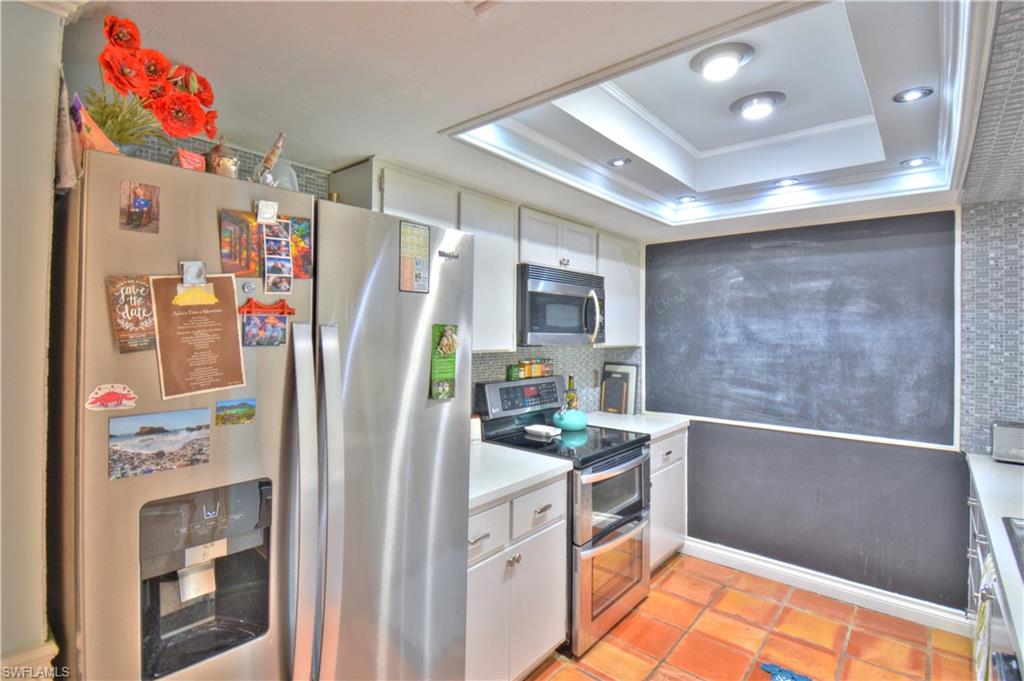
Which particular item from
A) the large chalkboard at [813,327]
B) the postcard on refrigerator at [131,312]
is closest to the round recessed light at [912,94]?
the large chalkboard at [813,327]

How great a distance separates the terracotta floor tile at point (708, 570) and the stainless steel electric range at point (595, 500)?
0.51 m

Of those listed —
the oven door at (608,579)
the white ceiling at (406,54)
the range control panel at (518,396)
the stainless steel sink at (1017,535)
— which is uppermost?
the white ceiling at (406,54)

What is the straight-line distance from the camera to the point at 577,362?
337 centimetres

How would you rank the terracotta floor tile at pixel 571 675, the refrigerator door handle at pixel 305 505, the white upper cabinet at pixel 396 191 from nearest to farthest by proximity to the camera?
the refrigerator door handle at pixel 305 505 → the white upper cabinet at pixel 396 191 → the terracotta floor tile at pixel 571 675

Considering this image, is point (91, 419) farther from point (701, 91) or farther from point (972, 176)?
point (972, 176)

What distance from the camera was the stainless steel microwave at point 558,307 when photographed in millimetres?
2490

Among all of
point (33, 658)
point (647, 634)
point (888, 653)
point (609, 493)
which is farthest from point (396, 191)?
point (888, 653)

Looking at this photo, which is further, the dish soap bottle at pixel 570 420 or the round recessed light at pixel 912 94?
the dish soap bottle at pixel 570 420

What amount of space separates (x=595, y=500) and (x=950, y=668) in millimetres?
1762

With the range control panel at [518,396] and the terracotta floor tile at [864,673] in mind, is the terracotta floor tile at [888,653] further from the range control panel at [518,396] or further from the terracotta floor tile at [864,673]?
the range control panel at [518,396]

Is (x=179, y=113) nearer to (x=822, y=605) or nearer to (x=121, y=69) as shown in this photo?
(x=121, y=69)

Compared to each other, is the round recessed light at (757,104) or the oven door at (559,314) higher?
the round recessed light at (757,104)

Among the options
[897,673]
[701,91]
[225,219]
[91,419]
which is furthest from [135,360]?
[897,673]

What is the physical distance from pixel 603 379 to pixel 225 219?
2964 millimetres
